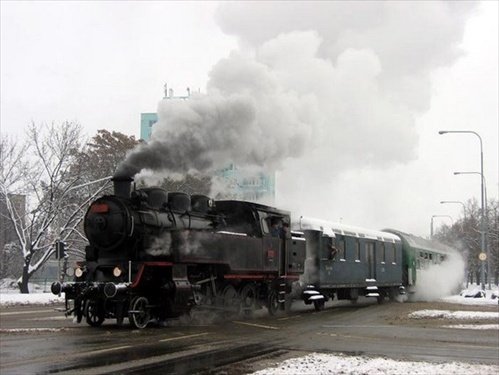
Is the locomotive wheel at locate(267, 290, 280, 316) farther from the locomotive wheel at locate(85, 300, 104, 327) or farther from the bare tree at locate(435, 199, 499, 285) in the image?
the bare tree at locate(435, 199, 499, 285)

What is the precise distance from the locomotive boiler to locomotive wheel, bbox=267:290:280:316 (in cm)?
158

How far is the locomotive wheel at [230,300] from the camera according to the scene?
1563 centimetres

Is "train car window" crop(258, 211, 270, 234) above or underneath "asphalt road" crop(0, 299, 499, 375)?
above

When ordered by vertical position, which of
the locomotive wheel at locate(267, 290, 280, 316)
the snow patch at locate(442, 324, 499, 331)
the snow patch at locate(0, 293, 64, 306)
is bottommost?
the snow patch at locate(0, 293, 64, 306)

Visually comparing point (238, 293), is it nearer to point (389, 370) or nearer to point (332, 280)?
point (332, 280)

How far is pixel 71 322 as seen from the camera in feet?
48.8

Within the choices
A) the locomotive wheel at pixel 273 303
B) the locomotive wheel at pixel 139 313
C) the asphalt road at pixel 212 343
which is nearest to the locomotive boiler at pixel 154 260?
the locomotive wheel at pixel 139 313

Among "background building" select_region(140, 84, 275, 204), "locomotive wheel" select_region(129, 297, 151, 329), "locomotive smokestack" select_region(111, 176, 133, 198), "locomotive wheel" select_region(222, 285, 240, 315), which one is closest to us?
"locomotive wheel" select_region(129, 297, 151, 329)

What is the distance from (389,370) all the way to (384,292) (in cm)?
2078

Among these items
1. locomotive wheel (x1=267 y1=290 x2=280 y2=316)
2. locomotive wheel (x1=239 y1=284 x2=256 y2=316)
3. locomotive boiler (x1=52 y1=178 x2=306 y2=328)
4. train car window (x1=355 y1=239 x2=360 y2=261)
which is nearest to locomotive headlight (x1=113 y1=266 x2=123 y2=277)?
locomotive boiler (x1=52 y1=178 x2=306 y2=328)

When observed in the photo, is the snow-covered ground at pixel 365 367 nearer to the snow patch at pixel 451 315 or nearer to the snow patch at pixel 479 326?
the snow patch at pixel 479 326

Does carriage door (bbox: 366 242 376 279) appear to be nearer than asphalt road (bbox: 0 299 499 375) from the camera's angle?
No

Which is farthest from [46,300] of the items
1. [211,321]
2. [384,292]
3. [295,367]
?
[295,367]

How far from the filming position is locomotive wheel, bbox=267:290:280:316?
17594 millimetres
